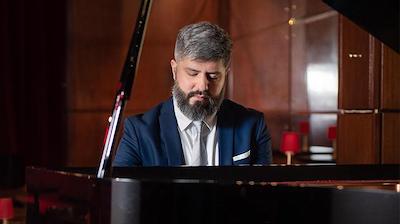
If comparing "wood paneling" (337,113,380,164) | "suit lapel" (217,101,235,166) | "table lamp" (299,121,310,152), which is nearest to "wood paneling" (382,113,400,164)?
"wood paneling" (337,113,380,164)

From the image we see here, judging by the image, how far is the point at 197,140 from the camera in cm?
239

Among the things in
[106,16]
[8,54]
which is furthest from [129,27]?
[8,54]

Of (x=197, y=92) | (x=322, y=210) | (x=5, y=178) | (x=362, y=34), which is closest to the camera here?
(x=322, y=210)

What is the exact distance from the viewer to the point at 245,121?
245 cm

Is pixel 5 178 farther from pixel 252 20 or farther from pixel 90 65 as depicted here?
pixel 252 20

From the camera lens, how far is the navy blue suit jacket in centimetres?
237

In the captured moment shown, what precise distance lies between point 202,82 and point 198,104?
8 cm

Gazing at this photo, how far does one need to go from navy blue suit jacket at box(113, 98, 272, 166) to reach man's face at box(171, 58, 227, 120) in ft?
0.22

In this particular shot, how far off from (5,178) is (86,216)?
4097 mm

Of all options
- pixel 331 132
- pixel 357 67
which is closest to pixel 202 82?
pixel 357 67

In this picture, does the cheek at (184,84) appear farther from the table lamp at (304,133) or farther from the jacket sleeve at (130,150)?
the table lamp at (304,133)

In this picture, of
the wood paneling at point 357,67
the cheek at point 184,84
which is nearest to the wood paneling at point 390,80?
the wood paneling at point 357,67

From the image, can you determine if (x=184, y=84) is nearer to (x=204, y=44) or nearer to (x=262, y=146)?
(x=204, y=44)

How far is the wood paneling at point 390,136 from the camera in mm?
3098
